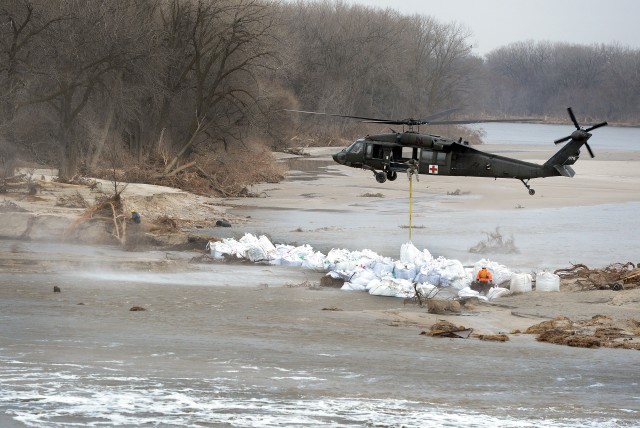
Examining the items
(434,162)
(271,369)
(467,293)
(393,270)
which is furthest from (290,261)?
(271,369)

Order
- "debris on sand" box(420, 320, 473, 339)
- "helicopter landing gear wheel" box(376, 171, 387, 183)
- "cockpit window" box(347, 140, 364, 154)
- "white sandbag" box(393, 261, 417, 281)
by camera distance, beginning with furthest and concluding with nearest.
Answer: "cockpit window" box(347, 140, 364, 154) < "helicopter landing gear wheel" box(376, 171, 387, 183) < "white sandbag" box(393, 261, 417, 281) < "debris on sand" box(420, 320, 473, 339)

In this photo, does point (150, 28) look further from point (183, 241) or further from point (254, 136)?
point (183, 241)

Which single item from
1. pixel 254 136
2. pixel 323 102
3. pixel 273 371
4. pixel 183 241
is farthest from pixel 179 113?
pixel 323 102

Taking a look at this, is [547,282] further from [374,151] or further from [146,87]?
[146,87]

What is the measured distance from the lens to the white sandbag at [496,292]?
2197 cm

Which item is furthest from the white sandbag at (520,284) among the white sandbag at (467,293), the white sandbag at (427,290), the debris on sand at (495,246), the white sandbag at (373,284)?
the debris on sand at (495,246)

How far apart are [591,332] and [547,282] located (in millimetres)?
4007

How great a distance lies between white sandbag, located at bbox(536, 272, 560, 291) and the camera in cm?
2223

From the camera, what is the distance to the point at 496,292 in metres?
22.1

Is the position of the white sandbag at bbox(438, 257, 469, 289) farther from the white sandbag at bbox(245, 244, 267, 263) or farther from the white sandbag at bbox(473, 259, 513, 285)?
the white sandbag at bbox(245, 244, 267, 263)

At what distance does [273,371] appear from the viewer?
1491cm

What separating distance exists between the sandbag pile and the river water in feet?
1.84

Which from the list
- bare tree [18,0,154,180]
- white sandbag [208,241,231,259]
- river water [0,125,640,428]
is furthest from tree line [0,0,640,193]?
river water [0,125,640,428]

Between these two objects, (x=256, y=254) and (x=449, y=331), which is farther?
(x=256, y=254)
